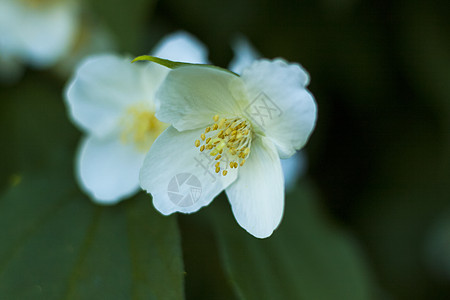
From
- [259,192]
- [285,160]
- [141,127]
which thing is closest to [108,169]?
[141,127]

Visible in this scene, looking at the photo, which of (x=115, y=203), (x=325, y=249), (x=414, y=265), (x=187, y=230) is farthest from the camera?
(x=414, y=265)

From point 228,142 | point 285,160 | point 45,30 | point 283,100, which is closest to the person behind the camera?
point 283,100

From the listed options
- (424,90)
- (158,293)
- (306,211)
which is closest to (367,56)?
(424,90)

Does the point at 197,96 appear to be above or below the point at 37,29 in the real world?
above

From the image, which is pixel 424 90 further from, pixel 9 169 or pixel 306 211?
pixel 9 169

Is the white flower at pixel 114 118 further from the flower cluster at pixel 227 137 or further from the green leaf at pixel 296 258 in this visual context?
the green leaf at pixel 296 258

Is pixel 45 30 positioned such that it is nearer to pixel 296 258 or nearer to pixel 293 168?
pixel 293 168
